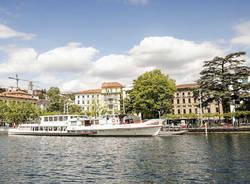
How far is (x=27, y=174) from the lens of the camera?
18000mm

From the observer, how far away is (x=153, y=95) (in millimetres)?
59188

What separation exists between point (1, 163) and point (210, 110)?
2853 inches

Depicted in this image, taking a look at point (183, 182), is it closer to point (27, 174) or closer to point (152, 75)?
point (27, 174)

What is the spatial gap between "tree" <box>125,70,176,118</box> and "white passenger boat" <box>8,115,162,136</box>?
5.99 metres

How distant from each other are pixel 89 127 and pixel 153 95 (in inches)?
706

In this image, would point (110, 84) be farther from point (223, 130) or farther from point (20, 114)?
point (223, 130)

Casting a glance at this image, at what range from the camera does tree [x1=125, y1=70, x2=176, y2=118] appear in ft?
190

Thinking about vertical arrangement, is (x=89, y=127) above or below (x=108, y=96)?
below

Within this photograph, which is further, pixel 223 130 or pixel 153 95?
pixel 153 95

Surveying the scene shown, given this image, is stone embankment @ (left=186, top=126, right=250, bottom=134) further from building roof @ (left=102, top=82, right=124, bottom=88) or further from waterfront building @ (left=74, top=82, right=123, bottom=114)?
building roof @ (left=102, top=82, right=124, bottom=88)

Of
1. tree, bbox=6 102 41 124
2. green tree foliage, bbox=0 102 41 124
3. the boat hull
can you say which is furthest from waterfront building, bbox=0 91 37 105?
the boat hull

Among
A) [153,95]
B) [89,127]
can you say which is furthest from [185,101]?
[89,127]

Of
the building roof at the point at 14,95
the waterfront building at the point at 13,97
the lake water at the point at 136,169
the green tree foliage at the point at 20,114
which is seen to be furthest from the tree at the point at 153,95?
the building roof at the point at 14,95

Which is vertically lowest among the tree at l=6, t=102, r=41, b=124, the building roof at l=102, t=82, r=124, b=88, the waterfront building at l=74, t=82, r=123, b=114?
the tree at l=6, t=102, r=41, b=124
